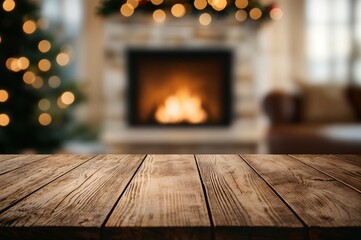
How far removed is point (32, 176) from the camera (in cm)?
94

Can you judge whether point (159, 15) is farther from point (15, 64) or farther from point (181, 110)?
point (15, 64)

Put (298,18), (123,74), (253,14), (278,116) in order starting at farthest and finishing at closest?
1. (298,18)
2. (123,74)
3. (253,14)
4. (278,116)

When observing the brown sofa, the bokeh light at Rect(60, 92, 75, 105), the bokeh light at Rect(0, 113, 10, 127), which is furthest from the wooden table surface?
the bokeh light at Rect(60, 92, 75, 105)

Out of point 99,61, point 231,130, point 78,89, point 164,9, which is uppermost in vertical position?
point 164,9

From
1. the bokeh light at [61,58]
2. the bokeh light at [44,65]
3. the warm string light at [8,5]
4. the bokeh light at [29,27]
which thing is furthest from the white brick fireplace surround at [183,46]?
the warm string light at [8,5]

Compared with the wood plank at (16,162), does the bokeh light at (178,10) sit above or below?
above

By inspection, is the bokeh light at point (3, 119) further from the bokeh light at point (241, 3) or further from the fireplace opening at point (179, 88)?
the bokeh light at point (241, 3)

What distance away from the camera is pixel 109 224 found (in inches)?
22.8

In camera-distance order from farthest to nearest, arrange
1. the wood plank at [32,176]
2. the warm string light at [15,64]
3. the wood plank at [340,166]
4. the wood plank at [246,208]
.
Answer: the warm string light at [15,64] → the wood plank at [340,166] → the wood plank at [32,176] → the wood plank at [246,208]

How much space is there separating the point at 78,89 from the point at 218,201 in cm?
321

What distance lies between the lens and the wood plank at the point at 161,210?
22.5 inches

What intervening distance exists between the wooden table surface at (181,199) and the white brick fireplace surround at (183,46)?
7.60 ft

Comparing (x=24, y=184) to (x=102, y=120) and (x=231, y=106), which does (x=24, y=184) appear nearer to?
(x=231, y=106)

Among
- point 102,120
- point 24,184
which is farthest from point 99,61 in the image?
point 24,184
